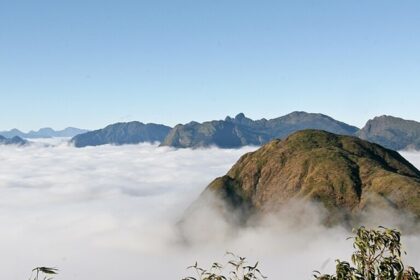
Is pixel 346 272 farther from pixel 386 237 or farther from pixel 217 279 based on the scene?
pixel 217 279

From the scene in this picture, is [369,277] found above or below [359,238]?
below

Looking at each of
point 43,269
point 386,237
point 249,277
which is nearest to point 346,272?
point 386,237

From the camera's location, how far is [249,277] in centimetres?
4078

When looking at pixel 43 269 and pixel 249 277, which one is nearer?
pixel 43 269

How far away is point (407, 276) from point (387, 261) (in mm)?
3565

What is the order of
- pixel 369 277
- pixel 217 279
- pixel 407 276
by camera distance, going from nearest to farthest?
pixel 407 276
pixel 369 277
pixel 217 279

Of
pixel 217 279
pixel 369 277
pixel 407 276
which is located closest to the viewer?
pixel 407 276

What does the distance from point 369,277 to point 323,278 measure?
11.8 feet

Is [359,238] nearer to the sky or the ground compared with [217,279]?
nearer to the sky

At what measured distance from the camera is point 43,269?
33.5 m

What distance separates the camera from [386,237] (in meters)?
36.8

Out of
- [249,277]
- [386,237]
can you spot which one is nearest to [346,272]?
[386,237]

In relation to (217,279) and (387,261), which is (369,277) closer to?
(387,261)

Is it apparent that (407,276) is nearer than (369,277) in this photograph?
Yes
